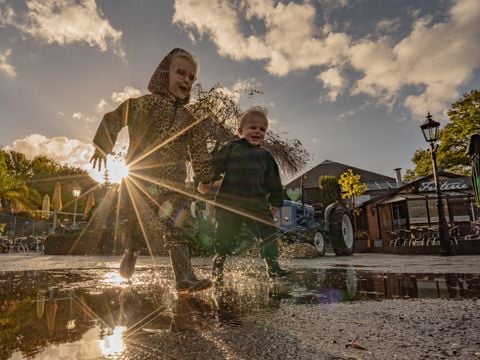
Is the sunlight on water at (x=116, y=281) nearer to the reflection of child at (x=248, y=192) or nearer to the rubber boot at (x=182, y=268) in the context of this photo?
the rubber boot at (x=182, y=268)

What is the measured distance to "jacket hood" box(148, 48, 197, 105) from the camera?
9.12 feet

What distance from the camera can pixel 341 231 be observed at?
9312 mm

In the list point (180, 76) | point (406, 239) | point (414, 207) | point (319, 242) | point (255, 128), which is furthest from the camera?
point (414, 207)

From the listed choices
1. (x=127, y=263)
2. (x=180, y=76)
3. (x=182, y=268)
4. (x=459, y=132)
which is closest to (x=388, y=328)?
(x=182, y=268)

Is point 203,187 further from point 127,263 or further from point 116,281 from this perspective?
point 116,281

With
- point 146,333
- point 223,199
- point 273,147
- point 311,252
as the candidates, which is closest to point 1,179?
point 273,147

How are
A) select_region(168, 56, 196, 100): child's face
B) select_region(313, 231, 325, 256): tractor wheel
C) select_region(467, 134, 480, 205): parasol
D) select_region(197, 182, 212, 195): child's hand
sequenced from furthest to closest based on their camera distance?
select_region(313, 231, 325, 256): tractor wheel
select_region(467, 134, 480, 205): parasol
select_region(197, 182, 212, 195): child's hand
select_region(168, 56, 196, 100): child's face

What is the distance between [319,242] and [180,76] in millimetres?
7326

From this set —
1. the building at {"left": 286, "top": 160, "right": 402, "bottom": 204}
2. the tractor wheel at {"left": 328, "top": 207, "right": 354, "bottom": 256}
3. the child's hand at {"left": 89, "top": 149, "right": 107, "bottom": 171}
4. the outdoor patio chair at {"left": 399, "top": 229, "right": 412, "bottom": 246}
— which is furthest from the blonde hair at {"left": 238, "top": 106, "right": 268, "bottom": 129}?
the building at {"left": 286, "top": 160, "right": 402, "bottom": 204}

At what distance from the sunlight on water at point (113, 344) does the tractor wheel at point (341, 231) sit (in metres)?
8.26

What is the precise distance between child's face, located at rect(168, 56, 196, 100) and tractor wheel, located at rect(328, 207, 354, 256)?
7.01 m

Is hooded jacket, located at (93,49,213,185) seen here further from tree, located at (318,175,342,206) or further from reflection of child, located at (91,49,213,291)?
tree, located at (318,175,342,206)

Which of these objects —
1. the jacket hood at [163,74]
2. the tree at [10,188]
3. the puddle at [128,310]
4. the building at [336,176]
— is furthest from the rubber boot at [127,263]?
the building at [336,176]

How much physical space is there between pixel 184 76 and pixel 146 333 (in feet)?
6.91
